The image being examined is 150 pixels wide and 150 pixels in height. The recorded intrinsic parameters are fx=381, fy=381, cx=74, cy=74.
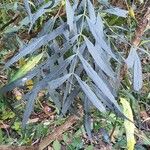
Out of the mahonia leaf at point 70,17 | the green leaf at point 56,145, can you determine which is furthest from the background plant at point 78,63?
the green leaf at point 56,145

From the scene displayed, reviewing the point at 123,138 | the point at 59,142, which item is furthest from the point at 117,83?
the point at 123,138

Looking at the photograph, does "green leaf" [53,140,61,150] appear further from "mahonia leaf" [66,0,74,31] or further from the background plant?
"mahonia leaf" [66,0,74,31]

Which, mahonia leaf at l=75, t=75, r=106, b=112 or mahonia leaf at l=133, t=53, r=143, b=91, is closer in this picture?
mahonia leaf at l=75, t=75, r=106, b=112

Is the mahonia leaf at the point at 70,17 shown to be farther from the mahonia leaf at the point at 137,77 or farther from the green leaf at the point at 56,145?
the green leaf at the point at 56,145

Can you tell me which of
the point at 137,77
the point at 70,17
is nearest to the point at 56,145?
the point at 137,77

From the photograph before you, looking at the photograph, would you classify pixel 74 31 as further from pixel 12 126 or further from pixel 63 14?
pixel 12 126

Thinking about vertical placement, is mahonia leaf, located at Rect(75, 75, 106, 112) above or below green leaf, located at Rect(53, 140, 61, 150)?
above

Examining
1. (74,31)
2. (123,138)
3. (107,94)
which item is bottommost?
(123,138)

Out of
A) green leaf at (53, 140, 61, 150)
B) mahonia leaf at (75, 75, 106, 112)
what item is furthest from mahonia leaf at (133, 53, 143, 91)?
green leaf at (53, 140, 61, 150)

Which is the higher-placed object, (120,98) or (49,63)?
(49,63)

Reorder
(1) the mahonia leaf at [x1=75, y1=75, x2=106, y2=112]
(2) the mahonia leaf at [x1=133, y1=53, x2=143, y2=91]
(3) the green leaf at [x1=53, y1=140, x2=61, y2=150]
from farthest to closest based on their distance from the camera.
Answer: (3) the green leaf at [x1=53, y1=140, x2=61, y2=150] < (2) the mahonia leaf at [x1=133, y1=53, x2=143, y2=91] < (1) the mahonia leaf at [x1=75, y1=75, x2=106, y2=112]

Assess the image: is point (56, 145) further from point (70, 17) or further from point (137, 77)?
point (70, 17)

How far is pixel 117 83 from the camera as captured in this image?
2.90ft

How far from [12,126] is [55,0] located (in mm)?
1265
